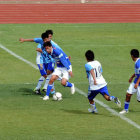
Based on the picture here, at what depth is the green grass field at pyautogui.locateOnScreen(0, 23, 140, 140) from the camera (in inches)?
499

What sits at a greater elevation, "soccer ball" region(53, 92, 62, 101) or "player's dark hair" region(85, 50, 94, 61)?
"player's dark hair" region(85, 50, 94, 61)

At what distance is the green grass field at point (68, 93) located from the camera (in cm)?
1268

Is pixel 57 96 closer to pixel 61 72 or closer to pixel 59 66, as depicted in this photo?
pixel 61 72

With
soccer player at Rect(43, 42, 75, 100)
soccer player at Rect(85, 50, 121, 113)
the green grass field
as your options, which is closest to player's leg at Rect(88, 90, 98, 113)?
soccer player at Rect(85, 50, 121, 113)

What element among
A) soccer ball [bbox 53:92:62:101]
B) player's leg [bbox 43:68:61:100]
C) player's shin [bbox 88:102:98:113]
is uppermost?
player's leg [bbox 43:68:61:100]

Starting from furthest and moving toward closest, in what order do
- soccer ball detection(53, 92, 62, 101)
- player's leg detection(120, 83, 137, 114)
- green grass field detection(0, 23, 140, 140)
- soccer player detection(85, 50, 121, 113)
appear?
soccer ball detection(53, 92, 62, 101), player's leg detection(120, 83, 137, 114), soccer player detection(85, 50, 121, 113), green grass field detection(0, 23, 140, 140)

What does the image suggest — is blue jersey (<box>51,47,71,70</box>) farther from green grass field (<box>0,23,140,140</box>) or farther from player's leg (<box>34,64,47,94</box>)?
player's leg (<box>34,64,47,94</box>)

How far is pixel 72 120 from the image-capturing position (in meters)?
13.8

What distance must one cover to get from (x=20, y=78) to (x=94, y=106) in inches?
280

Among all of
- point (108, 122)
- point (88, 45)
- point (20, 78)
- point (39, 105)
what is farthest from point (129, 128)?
point (88, 45)

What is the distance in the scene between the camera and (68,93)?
18.0m

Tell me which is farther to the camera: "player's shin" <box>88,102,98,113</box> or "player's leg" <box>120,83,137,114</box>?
"player's shin" <box>88,102,98,113</box>

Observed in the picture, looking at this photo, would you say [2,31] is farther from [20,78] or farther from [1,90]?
[1,90]

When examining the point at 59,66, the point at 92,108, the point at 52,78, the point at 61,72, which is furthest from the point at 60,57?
the point at 92,108
